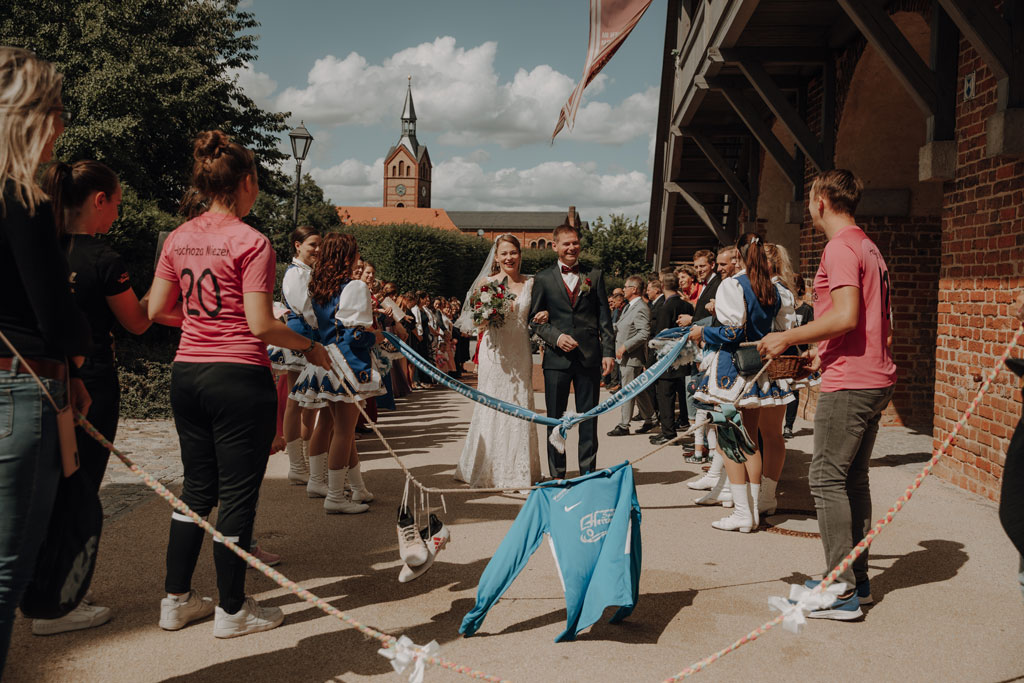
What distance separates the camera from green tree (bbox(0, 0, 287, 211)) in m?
23.1

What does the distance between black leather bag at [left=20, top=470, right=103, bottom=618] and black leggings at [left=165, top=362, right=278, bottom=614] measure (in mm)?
809

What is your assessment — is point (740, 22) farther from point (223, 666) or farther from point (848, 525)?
point (223, 666)

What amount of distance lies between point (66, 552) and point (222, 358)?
1.08 m

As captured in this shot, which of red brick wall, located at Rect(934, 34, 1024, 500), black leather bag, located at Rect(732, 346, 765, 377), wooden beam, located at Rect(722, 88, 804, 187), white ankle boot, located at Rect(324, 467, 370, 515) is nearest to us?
black leather bag, located at Rect(732, 346, 765, 377)

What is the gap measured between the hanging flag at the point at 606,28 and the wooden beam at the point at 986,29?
522 cm

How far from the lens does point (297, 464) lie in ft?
23.1

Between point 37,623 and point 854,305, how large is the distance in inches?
158

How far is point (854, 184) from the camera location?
415 centimetres

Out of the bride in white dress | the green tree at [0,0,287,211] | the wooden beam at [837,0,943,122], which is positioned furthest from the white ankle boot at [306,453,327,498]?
the green tree at [0,0,287,211]

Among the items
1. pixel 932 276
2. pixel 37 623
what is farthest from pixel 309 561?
pixel 932 276

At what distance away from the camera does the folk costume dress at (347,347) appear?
570 cm

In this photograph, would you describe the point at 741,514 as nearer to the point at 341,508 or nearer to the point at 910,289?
the point at 341,508

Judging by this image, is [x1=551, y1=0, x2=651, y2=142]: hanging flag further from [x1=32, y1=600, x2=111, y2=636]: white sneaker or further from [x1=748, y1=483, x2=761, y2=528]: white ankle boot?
[x1=32, y1=600, x2=111, y2=636]: white sneaker

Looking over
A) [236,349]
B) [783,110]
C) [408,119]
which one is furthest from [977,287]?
[408,119]
